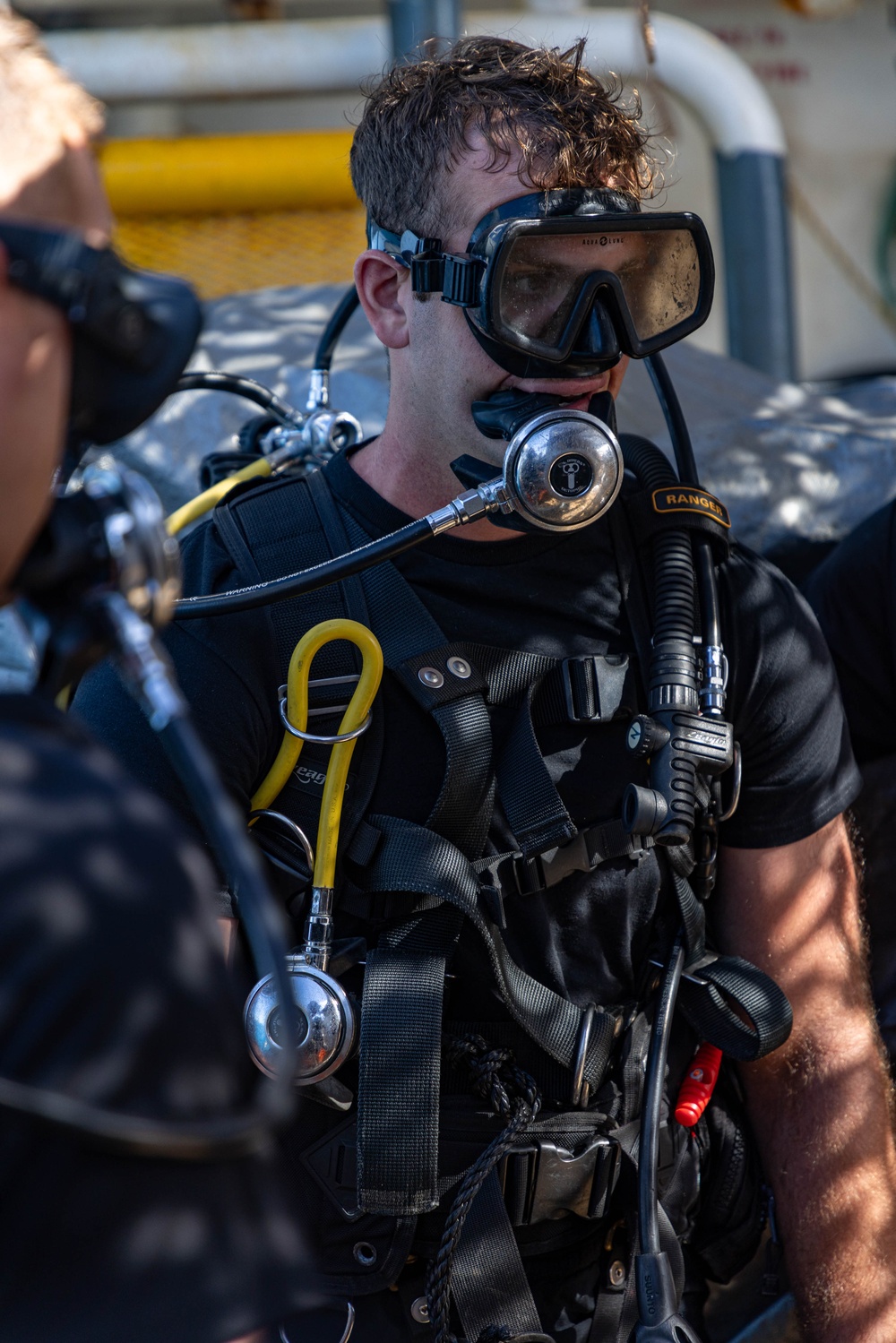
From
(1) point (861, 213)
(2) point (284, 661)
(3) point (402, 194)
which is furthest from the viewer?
(1) point (861, 213)

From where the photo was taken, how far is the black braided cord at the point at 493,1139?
5.37 ft

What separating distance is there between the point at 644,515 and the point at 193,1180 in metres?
1.29

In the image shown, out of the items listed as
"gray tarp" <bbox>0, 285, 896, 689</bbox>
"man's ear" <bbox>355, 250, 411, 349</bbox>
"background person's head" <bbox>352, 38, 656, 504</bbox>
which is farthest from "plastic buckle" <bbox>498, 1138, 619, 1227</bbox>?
"gray tarp" <bbox>0, 285, 896, 689</bbox>

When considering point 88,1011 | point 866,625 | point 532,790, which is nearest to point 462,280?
point 532,790

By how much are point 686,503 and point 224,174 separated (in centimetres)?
297

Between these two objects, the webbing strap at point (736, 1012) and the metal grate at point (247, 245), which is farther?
the metal grate at point (247, 245)

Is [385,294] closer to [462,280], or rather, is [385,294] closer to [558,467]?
[462,280]

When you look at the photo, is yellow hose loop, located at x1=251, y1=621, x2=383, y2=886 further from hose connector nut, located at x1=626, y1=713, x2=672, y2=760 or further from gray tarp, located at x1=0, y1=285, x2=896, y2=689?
gray tarp, located at x1=0, y1=285, x2=896, y2=689

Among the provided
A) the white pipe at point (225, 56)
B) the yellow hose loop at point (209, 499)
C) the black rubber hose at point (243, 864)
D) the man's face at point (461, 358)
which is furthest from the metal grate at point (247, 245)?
the black rubber hose at point (243, 864)

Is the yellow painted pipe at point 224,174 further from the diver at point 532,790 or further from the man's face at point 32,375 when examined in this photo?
the man's face at point 32,375

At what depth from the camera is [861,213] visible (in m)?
5.66

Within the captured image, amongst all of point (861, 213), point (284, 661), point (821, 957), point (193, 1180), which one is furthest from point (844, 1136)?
point (861, 213)

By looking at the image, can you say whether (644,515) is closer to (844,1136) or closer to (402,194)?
(402,194)

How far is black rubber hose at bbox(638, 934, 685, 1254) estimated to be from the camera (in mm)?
1748
